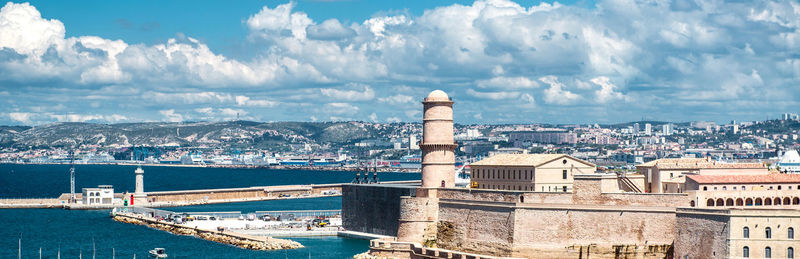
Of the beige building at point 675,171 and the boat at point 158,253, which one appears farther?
the boat at point 158,253

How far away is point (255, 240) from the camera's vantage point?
66375mm

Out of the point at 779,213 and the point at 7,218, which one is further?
the point at 7,218

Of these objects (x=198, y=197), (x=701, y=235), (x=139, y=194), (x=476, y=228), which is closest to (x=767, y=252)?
(x=701, y=235)

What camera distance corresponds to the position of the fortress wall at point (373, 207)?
63.6 m

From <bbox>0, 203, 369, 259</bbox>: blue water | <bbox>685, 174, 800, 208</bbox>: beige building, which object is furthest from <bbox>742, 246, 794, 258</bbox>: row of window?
<bbox>0, 203, 369, 259</bbox>: blue water

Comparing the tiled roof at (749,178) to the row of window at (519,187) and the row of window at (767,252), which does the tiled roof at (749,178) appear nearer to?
the row of window at (767,252)

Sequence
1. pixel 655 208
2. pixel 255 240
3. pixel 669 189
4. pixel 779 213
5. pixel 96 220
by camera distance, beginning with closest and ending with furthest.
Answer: pixel 779 213 → pixel 655 208 → pixel 669 189 → pixel 255 240 → pixel 96 220

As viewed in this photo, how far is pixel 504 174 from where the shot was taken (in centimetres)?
5781

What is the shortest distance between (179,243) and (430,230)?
19366mm

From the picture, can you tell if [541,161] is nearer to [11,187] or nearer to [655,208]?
[655,208]

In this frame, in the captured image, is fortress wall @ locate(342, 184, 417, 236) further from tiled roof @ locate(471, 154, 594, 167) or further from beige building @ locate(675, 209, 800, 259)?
beige building @ locate(675, 209, 800, 259)

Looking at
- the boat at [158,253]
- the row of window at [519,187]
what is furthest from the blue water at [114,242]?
the row of window at [519,187]

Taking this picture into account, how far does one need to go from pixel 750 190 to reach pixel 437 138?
1545 centimetres

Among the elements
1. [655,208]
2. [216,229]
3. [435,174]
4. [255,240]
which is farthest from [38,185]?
[655,208]
